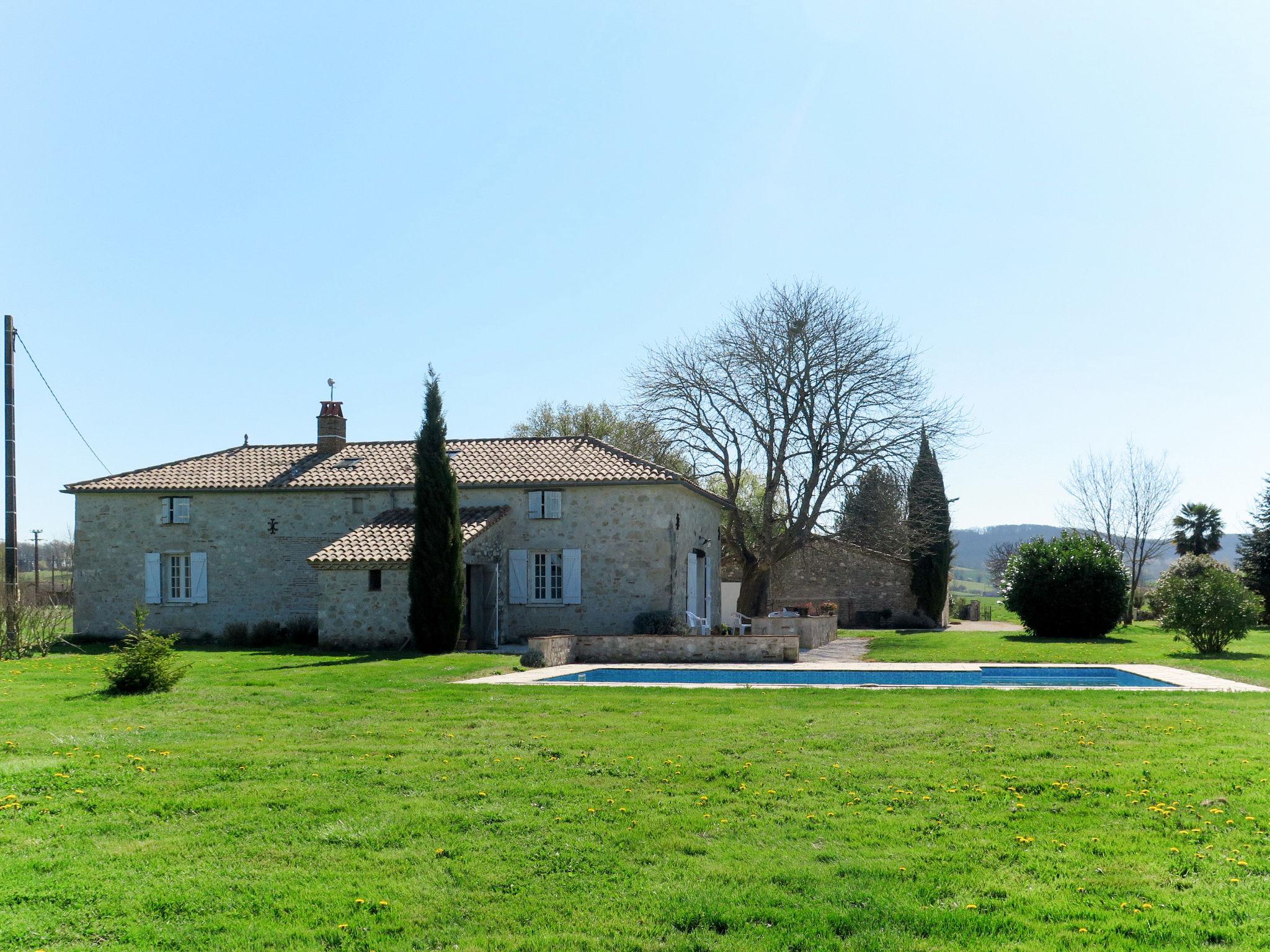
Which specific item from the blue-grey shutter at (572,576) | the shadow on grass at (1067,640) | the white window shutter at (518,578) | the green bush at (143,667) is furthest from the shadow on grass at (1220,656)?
the green bush at (143,667)

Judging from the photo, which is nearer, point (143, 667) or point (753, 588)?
point (143, 667)

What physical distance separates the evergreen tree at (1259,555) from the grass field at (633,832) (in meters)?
36.2

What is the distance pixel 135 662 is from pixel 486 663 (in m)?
6.43

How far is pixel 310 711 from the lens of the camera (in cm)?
1145

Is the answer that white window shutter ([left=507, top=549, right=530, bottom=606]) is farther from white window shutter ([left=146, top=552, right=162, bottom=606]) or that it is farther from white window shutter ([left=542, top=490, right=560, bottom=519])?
white window shutter ([left=146, top=552, right=162, bottom=606])

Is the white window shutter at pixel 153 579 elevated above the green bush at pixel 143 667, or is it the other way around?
the white window shutter at pixel 153 579

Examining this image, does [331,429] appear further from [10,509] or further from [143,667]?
[143,667]

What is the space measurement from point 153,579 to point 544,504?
9.99 m

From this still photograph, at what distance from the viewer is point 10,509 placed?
21.8m

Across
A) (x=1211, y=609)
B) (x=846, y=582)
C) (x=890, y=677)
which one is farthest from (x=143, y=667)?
(x=846, y=582)

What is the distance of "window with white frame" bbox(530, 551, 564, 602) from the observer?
24359 millimetres

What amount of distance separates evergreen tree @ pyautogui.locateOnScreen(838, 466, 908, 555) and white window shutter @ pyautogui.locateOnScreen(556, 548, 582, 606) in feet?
33.5

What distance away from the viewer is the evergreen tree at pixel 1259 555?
4175 centimetres

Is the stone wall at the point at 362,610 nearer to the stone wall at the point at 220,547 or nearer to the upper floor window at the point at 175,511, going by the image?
the stone wall at the point at 220,547
